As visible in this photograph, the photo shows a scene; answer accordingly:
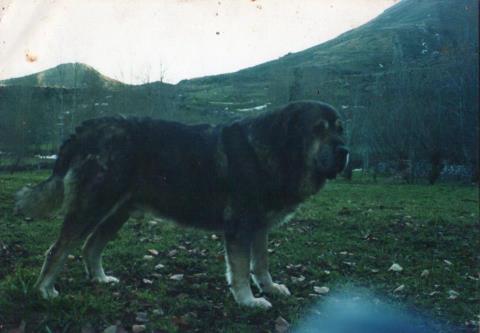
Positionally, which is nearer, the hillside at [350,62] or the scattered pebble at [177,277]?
Answer: the scattered pebble at [177,277]

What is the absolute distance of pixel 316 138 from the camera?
16.4ft

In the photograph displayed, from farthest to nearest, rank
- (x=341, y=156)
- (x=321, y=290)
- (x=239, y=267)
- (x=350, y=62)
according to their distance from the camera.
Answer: (x=350, y=62) < (x=321, y=290) < (x=341, y=156) < (x=239, y=267)

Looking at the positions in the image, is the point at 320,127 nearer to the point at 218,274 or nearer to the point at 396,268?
the point at 218,274

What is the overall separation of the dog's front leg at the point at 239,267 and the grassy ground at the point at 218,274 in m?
0.15

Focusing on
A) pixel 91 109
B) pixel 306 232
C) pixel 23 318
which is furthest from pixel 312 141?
pixel 91 109

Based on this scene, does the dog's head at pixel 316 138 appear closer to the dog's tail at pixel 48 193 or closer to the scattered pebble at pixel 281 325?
the scattered pebble at pixel 281 325

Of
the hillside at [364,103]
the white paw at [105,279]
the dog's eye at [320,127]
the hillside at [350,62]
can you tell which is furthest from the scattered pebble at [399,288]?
the hillside at [350,62]

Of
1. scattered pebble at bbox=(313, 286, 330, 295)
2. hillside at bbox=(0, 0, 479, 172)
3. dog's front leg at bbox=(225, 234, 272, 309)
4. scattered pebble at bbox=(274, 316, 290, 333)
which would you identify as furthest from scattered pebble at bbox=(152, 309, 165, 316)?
hillside at bbox=(0, 0, 479, 172)

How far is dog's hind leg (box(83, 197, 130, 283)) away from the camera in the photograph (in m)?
5.25

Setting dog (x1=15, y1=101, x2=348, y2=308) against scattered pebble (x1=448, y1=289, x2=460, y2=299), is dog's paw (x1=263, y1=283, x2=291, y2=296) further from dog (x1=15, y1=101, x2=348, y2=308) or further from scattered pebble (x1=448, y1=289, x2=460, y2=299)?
scattered pebble (x1=448, y1=289, x2=460, y2=299)

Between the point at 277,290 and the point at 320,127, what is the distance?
184 cm

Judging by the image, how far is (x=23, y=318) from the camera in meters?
3.73

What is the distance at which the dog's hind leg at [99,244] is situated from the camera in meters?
5.25

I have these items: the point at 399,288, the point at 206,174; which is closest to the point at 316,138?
the point at 206,174
